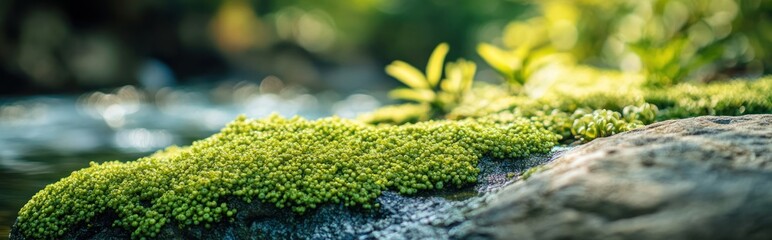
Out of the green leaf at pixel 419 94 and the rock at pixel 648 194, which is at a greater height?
the green leaf at pixel 419 94

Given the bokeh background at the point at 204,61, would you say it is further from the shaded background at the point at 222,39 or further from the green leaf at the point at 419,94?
the green leaf at the point at 419,94

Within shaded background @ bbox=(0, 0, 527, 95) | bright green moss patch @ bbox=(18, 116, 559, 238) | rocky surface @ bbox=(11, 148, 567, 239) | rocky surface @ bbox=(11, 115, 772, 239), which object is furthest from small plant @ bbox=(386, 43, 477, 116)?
shaded background @ bbox=(0, 0, 527, 95)

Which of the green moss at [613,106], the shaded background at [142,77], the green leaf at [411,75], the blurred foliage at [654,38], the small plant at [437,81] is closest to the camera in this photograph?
the green moss at [613,106]

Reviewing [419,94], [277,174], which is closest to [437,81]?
[419,94]

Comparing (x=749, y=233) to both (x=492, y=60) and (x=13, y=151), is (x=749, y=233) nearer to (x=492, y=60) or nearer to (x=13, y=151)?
(x=492, y=60)

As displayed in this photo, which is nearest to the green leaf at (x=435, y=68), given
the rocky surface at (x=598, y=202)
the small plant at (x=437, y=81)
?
the small plant at (x=437, y=81)

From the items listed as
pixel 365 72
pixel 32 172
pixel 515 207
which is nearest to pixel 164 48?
pixel 365 72

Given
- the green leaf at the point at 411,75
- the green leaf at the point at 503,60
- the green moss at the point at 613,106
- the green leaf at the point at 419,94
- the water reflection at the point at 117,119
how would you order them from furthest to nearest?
the water reflection at the point at 117,119 → the green leaf at the point at 503,60 → the green leaf at the point at 411,75 → the green leaf at the point at 419,94 → the green moss at the point at 613,106

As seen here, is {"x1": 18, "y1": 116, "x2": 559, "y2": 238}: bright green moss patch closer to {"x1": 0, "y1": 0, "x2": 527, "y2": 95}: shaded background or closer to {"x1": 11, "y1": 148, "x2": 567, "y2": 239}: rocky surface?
{"x1": 11, "y1": 148, "x2": 567, "y2": 239}: rocky surface
